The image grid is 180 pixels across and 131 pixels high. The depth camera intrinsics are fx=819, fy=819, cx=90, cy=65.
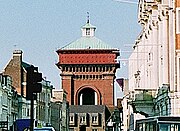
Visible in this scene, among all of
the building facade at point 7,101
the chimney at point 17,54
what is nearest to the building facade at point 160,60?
the building facade at point 7,101

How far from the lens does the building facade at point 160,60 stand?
173 ft

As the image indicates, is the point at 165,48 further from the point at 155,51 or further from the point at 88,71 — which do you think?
the point at 88,71

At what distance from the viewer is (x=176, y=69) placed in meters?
52.8

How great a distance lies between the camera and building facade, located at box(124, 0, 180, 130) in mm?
52781

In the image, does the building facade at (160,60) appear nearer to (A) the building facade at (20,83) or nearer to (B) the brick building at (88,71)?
(A) the building facade at (20,83)

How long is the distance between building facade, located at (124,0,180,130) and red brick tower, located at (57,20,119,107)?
382ft

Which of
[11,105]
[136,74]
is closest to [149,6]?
[136,74]

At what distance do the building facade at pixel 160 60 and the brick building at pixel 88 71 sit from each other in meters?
116

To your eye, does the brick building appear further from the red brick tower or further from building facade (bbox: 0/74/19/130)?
building facade (bbox: 0/74/19/130)

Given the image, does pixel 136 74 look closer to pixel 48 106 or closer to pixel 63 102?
pixel 48 106

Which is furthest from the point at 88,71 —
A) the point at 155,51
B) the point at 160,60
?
the point at 160,60

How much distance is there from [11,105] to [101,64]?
80.7m

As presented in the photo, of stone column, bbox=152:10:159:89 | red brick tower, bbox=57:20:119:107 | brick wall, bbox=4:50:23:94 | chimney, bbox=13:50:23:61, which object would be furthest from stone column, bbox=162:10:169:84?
red brick tower, bbox=57:20:119:107

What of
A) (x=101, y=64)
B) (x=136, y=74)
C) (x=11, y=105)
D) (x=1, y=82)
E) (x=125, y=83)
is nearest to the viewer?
(x=136, y=74)
